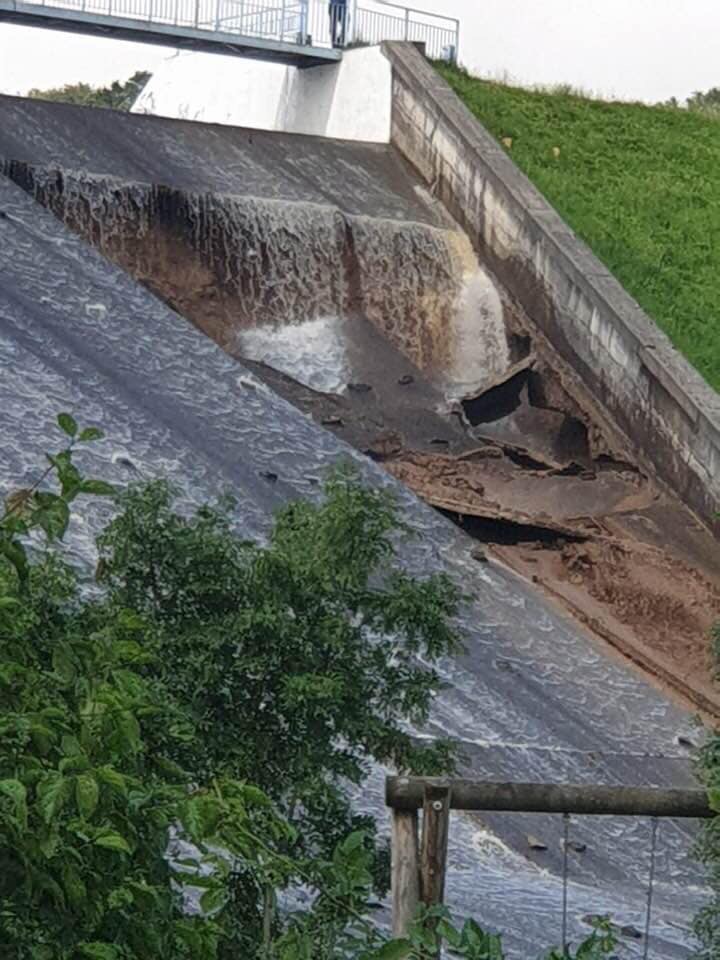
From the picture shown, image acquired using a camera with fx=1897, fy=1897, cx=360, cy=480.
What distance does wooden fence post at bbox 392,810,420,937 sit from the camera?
4449 mm

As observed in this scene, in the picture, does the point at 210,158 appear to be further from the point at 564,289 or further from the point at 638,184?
the point at 638,184

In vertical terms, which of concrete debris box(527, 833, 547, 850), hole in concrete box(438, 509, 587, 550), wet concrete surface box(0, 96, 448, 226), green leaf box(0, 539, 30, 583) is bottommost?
hole in concrete box(438, 509, 587, 550)

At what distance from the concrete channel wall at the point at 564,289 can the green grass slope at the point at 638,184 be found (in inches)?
26.5

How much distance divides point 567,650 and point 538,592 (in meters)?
1.23

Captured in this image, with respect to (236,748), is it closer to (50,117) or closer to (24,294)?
(24,294)

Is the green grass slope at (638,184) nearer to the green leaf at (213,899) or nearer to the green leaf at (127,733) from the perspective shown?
the green leaf at (213,899)

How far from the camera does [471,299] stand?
1970cm

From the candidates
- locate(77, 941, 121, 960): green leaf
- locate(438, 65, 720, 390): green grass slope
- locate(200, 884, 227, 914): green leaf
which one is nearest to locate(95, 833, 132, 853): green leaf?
locate(77, 941, 121, 960): green leaf

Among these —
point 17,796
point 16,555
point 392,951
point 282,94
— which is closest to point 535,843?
point 392,951

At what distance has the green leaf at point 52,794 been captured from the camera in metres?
3.31

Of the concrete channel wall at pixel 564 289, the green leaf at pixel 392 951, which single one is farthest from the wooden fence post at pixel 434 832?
the concrete channel wall at pixel 564 289

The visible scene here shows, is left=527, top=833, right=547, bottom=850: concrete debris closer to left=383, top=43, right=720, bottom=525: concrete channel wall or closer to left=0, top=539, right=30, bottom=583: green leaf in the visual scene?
left=0, top=539, right=30, bottom=583: green leaf

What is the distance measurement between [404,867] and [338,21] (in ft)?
66.0

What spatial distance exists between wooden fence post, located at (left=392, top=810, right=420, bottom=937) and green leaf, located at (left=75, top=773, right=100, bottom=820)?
1.26m
